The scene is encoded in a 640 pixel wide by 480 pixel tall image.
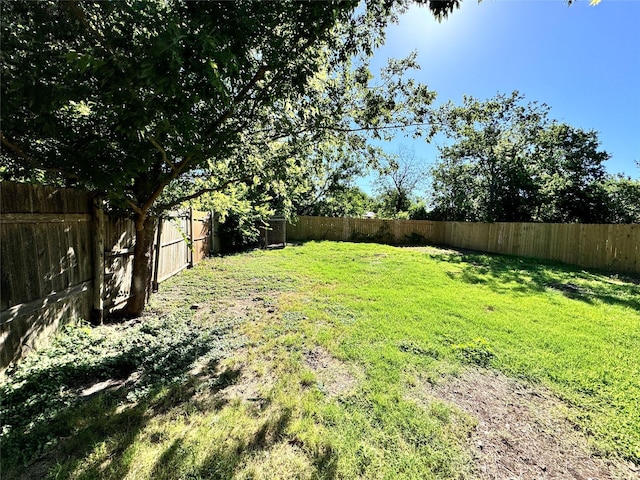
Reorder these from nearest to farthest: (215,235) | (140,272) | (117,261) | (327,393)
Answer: (327,393) < (140,272) < (117,261) < (215,235)

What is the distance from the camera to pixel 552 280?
6.99 metres

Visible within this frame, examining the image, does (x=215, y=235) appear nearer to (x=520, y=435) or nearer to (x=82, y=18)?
(x=82, y=18)

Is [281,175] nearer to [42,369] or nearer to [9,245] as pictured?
→ [9,245]

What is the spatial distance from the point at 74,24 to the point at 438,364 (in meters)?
4.40

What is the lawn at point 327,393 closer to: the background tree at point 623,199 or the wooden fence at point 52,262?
the wooden fence at point 52,262

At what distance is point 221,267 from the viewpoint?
299 inches

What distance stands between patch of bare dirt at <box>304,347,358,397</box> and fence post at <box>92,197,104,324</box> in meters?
2.68

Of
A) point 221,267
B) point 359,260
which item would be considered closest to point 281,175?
point 221,267

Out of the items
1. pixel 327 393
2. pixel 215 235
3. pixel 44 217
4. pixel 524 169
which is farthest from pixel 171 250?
pixel 524 169

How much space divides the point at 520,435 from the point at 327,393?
145 centimetres

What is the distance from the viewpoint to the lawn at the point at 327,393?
178cm

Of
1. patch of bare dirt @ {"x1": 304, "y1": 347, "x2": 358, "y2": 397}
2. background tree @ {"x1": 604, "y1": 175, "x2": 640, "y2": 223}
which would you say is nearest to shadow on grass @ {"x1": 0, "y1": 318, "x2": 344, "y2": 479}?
patch of bare dirt @ {"x1": 304, "y1": 347, "x2": 358, "y2": 397}

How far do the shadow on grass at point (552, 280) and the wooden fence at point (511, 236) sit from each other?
2.74 feet

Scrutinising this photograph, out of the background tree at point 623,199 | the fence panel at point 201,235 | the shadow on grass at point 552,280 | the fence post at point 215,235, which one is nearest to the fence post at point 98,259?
the fence panel at point 201,235
